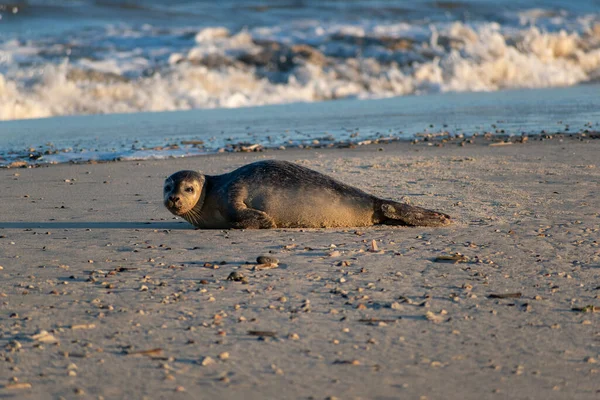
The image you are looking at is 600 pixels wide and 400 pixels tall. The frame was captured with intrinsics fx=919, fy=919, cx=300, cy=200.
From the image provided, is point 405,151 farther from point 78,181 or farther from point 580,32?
point 580,32

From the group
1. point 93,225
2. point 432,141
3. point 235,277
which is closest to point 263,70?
point 432,141

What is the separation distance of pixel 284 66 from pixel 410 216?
15966 mm

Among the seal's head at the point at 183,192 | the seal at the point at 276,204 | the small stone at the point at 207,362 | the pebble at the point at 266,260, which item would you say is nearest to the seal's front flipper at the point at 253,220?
the seal at the point at 276,204

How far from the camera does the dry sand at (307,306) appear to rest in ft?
10.4

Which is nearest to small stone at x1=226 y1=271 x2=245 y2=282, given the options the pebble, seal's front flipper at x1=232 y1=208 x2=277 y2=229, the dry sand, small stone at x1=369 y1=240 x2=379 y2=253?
the dry sand

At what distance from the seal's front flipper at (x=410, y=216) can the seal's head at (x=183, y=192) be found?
1285 mm

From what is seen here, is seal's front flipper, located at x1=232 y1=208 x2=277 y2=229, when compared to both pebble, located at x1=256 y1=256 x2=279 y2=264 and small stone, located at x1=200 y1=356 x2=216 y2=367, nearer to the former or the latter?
pebble, located at x1=256 y1=256 x2=279 y2=264

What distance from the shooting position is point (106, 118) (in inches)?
644

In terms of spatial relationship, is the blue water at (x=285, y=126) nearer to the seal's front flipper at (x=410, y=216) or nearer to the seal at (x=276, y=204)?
the seal at (x=276, y=204)

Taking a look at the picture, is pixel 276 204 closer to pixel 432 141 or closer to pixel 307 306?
pixel 307 306

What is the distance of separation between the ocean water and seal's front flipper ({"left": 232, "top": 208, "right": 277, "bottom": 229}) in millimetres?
4938

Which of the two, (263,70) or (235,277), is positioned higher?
(263,70)

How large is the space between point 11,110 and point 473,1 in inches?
896

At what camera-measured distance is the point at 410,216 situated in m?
6.13
